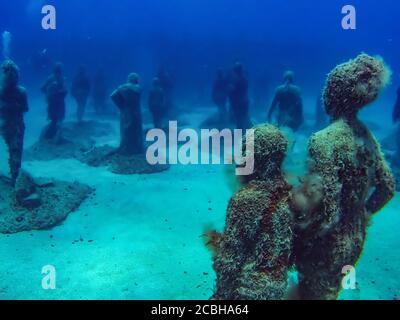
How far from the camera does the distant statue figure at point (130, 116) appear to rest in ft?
38.9

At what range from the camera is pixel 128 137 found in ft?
39.9

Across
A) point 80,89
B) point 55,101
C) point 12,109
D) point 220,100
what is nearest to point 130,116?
point 55,101

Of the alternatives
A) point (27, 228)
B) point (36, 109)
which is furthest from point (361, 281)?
point (36, 109)

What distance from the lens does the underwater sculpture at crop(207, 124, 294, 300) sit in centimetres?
351

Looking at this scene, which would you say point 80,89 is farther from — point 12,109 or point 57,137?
point 12,109

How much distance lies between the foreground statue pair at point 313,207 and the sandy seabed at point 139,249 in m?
0.53

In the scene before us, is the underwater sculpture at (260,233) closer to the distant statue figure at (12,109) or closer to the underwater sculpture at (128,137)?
the distant statue figure at (12,109)

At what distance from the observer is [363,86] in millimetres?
3924

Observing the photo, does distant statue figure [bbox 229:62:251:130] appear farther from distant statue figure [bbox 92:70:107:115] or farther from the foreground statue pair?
the foreground statue pair

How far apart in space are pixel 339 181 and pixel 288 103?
9422 mm

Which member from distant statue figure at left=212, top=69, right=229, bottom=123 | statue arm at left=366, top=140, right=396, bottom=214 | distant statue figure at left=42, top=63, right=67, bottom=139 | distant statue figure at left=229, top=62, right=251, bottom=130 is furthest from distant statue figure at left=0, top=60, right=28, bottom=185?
distant statue figure at left=212, top=69, right=229, bottom=123

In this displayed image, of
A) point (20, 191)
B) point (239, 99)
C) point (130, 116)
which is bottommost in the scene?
point (20, 191)

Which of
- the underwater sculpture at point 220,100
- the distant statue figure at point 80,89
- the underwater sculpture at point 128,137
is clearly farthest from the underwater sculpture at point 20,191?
the underwater sculpture at point 220,100

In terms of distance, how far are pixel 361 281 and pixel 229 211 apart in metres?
3.38
